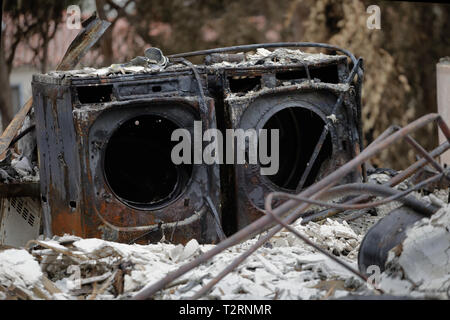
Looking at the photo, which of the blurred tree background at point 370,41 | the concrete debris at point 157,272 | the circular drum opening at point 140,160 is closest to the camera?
the concrete debris at point 157,272

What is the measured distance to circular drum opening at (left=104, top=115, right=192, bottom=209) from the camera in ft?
17.7

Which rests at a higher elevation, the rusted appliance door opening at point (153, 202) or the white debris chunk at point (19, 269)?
the rusted appliance door opening at point (153, 202)

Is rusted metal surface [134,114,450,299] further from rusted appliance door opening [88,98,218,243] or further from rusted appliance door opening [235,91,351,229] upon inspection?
rusted appliance door opening [235,91,351,229]

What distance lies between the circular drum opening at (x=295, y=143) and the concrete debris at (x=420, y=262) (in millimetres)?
1946

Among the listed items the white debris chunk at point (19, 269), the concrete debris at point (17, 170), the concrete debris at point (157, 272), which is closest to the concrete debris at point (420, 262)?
the concrete debris at point (157, 272)

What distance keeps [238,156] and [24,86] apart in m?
5.92

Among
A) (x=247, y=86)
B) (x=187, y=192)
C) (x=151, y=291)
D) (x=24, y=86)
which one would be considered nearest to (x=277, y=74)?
(x=247, y=86)

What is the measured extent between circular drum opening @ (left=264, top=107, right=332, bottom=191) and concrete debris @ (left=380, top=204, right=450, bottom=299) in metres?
1.95

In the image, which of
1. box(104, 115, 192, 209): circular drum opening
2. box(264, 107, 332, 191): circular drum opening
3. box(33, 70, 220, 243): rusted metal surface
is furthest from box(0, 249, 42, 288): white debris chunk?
box(264, 107, 332, 191): circular drum opening

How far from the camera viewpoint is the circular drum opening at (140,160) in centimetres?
539

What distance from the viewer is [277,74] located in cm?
505

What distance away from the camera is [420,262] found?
3.36m

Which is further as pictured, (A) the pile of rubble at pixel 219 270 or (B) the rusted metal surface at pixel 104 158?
(B) the rusted metal surface at pixel 104 158

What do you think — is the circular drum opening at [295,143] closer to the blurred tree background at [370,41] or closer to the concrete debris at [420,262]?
the concrete debris at [420,262]
